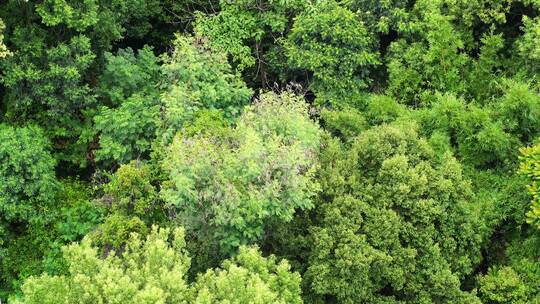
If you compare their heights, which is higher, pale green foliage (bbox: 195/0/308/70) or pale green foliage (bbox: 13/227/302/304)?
pale green foliage (bbox: 195/0/308/70)

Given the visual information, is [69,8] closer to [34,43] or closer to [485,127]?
[34,43]

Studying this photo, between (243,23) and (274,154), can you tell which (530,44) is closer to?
(243,23)

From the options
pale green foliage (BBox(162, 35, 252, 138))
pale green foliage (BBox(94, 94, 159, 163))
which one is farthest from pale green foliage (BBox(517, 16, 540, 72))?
pale green foliage (BBox(94, 94, 159, 163))

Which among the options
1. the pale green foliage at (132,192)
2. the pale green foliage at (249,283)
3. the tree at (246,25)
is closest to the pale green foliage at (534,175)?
the pale green foliage at (249,283)

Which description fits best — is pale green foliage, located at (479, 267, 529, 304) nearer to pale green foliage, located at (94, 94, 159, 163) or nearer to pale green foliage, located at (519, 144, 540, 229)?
pale green foliage, located at (519, 144, 540, 229)

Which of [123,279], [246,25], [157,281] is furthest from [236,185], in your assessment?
[246,25]
